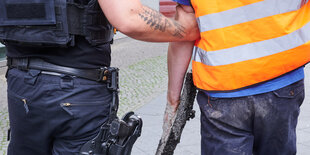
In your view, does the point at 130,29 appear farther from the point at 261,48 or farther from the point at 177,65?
the point at 261,48

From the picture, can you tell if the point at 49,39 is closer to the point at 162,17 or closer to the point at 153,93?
the point at 162,17

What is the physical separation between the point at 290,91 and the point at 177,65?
1.85 ft

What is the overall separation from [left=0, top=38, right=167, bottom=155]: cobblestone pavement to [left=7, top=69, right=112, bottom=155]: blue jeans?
235cm

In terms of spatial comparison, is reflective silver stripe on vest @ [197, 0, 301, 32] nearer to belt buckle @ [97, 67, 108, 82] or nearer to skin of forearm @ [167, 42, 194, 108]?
skin of forearm @ [167, 42, 194, 108]

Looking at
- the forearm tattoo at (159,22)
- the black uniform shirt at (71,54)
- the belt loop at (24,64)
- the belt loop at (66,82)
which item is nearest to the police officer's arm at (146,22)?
the forearm tattoo at (159,22)

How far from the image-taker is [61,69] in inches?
78.7

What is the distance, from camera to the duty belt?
2.00 metres

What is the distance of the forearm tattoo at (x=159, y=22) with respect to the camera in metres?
1.86

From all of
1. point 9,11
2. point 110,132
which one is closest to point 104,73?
point 110,132

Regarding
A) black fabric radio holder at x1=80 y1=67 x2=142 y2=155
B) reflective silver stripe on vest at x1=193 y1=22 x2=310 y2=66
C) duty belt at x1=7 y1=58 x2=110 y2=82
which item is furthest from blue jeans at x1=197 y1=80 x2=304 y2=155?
duty belt at x1=7 y1=58 x2=110 y2=82

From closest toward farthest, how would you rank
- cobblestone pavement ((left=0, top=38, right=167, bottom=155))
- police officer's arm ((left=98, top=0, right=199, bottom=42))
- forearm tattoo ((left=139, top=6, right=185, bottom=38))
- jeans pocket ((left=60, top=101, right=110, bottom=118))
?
police officer's arm ((left=98, top=0, right=199, bottom=42)), forearm tattoo ((left=139, top=6, right=185, bottom=38)), jeans pocket ((left=60, top=101, right=110, bottom=118)), cobblestone pavement ((left=0, top=38, right=167, bottom=155))

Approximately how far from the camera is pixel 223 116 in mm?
1930

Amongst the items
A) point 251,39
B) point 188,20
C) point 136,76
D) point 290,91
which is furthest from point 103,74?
point 136,76

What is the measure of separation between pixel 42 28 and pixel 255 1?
38.3 inches
